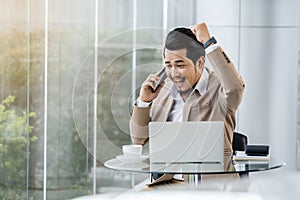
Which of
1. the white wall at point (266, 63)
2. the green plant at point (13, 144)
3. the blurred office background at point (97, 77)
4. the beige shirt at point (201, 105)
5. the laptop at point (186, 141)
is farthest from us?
the white wall at point (266, 63)

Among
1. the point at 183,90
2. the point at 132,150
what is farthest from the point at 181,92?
the point at 132,150

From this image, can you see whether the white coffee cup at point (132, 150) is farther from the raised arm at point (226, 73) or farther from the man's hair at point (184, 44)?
the raised arm at point (226, 73)

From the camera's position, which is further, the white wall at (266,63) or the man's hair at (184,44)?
the white wall at (266,63)

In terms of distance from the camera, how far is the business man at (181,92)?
209 centimetres

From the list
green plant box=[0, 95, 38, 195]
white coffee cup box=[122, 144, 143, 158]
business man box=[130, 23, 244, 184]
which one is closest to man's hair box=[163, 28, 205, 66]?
business man box=[130, 23, 244, 184]

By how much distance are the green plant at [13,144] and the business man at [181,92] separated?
102cm

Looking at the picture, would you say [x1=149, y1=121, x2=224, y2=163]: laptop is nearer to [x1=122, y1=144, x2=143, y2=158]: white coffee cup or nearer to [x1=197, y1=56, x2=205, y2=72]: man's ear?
[x1=122, y1=144, x2=143, y2=158]: white coffee cup

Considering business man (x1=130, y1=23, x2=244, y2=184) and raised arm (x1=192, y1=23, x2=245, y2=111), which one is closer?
business man (x1=130, y1=23, x2=244, y2=184)

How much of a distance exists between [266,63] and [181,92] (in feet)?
9.14

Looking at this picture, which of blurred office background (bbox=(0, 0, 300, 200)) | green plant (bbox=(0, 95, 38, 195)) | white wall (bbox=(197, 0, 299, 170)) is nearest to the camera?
blurred office background (bbox=(0, 0, 300, 200))

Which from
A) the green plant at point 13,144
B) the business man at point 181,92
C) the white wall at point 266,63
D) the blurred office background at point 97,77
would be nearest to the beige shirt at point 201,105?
the business man at point 181,92

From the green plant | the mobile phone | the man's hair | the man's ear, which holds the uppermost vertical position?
the man's hair

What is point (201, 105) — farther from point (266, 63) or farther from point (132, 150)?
point (266, 63)

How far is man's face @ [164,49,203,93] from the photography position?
2076mm
